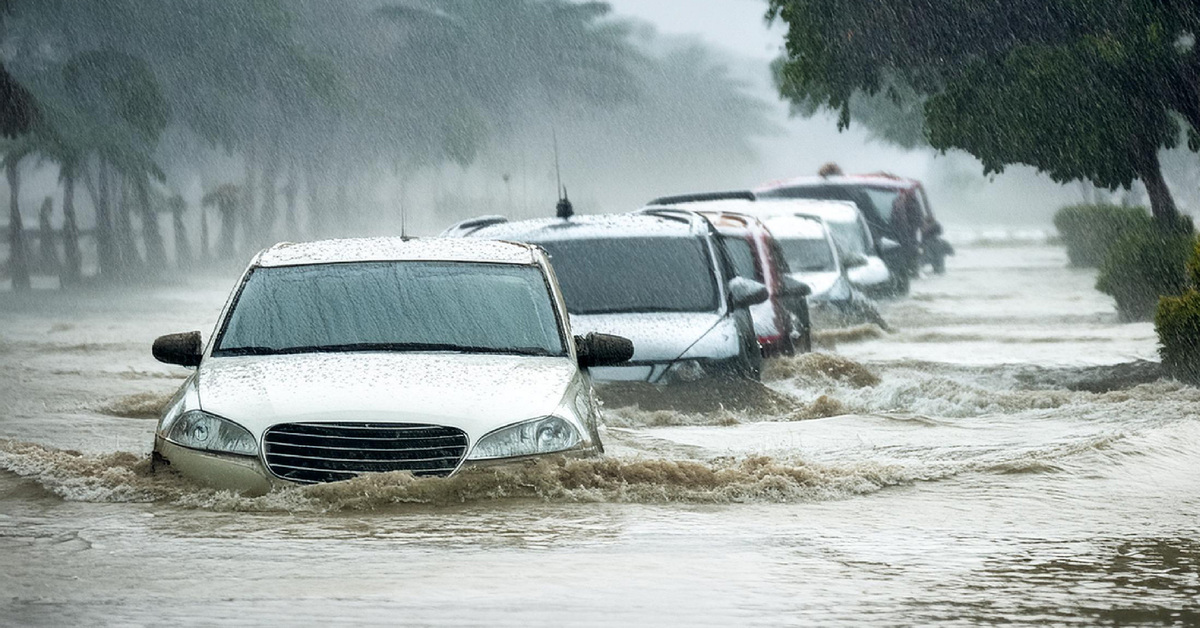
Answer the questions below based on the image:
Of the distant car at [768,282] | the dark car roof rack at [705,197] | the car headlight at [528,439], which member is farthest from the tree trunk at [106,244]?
the car headlight at [528,439]

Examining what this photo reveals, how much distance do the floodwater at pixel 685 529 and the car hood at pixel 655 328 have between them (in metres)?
0.39

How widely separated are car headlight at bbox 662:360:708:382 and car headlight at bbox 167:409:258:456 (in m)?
4.65

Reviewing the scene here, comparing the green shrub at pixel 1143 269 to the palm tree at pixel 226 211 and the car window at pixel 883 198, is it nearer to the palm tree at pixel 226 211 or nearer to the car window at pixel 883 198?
the car window at pixel 883 198

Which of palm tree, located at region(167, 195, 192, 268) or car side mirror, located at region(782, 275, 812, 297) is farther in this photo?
palm tree, located at region(167, 195, 192, 268)

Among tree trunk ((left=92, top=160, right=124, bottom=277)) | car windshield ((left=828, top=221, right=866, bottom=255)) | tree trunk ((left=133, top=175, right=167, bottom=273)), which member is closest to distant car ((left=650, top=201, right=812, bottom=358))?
car windshield ((left=828, top=221, right=866, bottom=255))

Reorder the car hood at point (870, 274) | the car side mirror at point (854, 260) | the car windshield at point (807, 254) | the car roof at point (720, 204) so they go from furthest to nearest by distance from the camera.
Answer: the car hood at point (870, 274) → the car side mirror at point (854, 260) → the car roof at point (720, 204) → the car windshield at point (807, 254)

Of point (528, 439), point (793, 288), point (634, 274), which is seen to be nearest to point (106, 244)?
point (793, 288)

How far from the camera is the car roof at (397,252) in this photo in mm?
10492

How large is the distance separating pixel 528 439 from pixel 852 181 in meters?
24.4

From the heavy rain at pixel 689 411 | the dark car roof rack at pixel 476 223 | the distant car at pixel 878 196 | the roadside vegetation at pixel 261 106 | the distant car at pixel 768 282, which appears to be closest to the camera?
the heavy rain at pixel 689 411

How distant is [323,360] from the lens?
30.9 ft

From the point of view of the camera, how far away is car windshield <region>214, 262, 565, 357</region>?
9.80 meters

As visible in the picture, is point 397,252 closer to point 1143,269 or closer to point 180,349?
point 180,349

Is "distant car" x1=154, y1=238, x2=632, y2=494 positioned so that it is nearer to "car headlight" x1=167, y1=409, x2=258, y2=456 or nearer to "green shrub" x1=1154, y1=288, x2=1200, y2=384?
Answer: "car headlight" x1=167, y1=409, x2=258, y2=456
